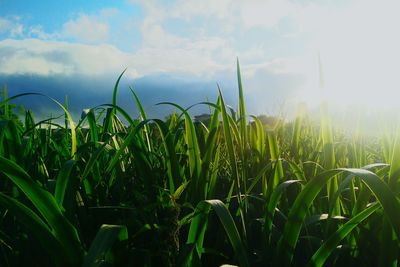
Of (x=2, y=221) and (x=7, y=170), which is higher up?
(x=7, y=170)

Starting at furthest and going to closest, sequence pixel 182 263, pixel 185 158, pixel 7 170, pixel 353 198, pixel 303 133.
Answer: pixel 303 133 < pixel 185 158 < pixel 353 198 < pixel 182 263 < pixel 7 170

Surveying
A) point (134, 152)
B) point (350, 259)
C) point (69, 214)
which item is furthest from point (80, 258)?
point (350, 259)

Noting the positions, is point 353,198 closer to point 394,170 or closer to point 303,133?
point 394,170

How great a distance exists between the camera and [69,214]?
1.07 metres

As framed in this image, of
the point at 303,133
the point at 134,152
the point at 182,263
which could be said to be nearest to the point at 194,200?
the point at 134,152

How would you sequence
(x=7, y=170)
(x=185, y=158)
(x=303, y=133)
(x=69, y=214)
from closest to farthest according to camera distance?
(x=7, y=170) < (x=69, y=214) < (x=185, y=158) < (x=303, y=133)

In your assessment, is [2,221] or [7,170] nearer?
[7,170]

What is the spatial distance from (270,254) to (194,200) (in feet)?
0.97

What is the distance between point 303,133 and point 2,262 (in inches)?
87.9

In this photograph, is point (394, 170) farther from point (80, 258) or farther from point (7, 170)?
point (7, 170)

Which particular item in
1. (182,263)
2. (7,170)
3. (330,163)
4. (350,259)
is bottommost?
(350,259)

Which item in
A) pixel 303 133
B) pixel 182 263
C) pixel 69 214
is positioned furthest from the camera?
pixel 303 133

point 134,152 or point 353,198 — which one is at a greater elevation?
point 134,152

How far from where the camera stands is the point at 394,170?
977 millimetres
